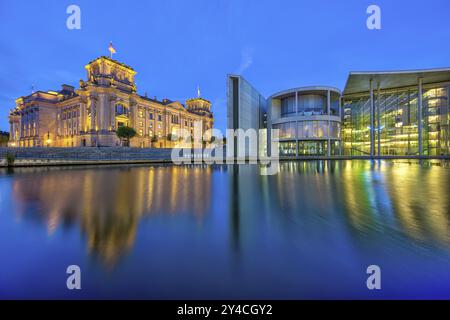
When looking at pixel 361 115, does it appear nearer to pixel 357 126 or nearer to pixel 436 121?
pixel 357 126

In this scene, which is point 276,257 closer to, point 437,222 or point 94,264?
point 94,264

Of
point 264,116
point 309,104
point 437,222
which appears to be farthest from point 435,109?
point 437,222

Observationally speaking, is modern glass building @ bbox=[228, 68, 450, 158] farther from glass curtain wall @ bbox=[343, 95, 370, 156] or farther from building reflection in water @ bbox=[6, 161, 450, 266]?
building reflection in water @ bbox=[6, 161, 450, 266]

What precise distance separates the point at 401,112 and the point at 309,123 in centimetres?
2067

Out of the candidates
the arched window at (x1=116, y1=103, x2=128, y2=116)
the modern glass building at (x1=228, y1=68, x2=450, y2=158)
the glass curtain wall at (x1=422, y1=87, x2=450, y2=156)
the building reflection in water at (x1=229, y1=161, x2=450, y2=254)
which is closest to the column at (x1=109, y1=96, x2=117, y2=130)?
the arched window at (x1=116, y1=103, x2=128, y2=116)

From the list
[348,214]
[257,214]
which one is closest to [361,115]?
[348,214]

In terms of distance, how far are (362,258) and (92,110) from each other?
6929 cm

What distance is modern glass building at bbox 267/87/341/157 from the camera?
40.4 meters

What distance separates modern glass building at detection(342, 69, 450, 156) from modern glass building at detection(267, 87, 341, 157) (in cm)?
598

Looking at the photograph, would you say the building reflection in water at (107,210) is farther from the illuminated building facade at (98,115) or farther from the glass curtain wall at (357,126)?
the illuminated building facade at (98,115)

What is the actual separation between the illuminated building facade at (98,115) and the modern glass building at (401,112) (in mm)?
61027

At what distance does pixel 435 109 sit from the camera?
3831 centimetres

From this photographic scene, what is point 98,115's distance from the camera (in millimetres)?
55500

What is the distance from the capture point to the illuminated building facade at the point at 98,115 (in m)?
56.2
